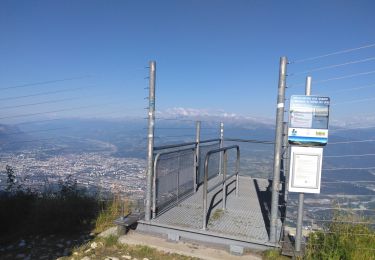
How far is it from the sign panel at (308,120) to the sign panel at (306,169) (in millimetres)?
110

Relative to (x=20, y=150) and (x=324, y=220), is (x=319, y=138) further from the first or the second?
(x=20, y=150)

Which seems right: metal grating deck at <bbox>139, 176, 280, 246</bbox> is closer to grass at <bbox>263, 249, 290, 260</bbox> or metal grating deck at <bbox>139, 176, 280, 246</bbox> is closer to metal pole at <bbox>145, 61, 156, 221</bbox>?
grass at <bbox>263, 249, 290, 260</bbox>

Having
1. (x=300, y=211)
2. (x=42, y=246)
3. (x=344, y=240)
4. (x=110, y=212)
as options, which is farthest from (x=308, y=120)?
(x=42, y=246)

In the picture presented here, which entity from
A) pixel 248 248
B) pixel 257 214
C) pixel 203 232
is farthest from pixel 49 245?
pixel 257 214

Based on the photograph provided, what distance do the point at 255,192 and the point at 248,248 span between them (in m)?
3.19

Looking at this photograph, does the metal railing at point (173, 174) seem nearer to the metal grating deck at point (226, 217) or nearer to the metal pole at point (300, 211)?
the metal grating deck at point (226, 217)

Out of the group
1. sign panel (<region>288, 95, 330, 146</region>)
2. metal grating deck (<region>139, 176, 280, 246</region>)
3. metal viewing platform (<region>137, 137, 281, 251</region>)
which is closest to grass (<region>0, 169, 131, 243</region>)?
metal viewing platform (<region>137, 137, 281, 251</region>)

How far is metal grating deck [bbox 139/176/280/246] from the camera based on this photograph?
4.84 m

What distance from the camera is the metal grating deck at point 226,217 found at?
4840 millimetres

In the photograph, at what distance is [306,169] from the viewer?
411cm

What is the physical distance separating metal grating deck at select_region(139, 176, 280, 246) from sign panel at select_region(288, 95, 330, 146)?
5.09 feet

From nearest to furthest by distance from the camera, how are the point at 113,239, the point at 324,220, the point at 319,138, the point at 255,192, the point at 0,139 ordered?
the point at 319,138 < the point at 324,220 < the point at 113,239 < the point at 255,192 < the point at 0,139

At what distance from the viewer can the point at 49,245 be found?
494 centimetres

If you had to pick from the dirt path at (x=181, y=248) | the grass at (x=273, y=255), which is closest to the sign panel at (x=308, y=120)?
the grass at (x=273, y=255)
